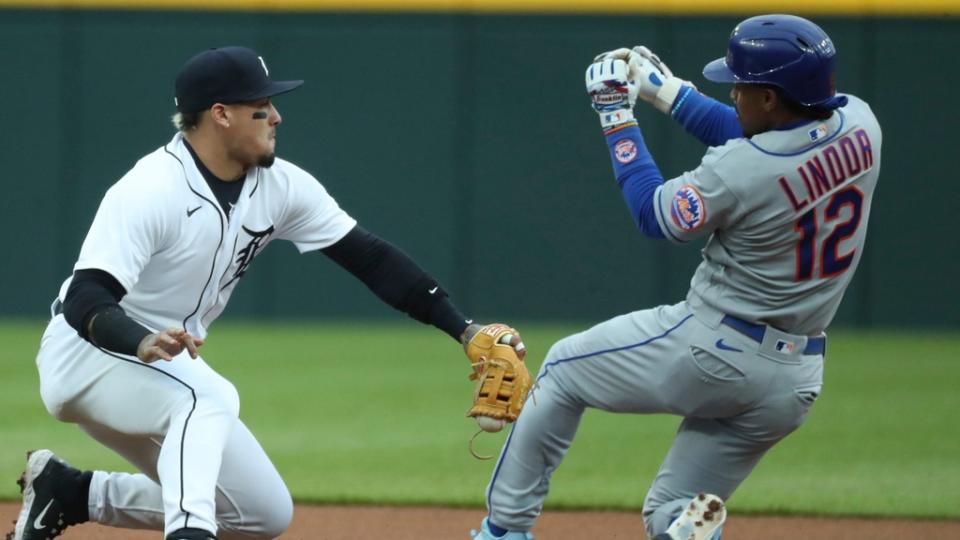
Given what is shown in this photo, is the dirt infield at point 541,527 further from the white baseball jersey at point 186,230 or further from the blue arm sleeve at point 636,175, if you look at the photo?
the blue arm sleeve at point 636,175

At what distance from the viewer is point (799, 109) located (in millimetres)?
4121

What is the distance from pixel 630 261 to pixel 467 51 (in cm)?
229

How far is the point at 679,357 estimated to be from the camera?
4.16 meters

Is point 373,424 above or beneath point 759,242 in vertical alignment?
beneath

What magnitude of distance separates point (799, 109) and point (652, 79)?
1.70 ft

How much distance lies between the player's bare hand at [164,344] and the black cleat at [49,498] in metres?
1.08

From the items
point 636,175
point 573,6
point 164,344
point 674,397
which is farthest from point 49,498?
point 573,6

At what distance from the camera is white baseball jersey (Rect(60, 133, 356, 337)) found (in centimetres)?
400

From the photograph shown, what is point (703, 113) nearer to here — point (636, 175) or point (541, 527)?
point (636, 175)

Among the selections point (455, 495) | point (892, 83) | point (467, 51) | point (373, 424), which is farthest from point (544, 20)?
point (455, 495)

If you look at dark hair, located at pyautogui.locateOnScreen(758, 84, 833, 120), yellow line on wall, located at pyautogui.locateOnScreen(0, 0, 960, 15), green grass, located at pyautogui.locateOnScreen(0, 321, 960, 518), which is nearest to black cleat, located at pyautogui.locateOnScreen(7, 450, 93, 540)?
green grass, located at pyautogui.locateOnScreen(0, 321, 960, 518)

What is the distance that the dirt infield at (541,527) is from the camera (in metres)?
5.65

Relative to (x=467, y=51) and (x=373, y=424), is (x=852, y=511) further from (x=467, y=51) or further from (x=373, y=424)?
(x=467, y=51)

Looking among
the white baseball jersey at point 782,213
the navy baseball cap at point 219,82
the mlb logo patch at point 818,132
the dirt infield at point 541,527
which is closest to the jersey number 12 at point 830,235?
the white baseball jersey at point 782,213
